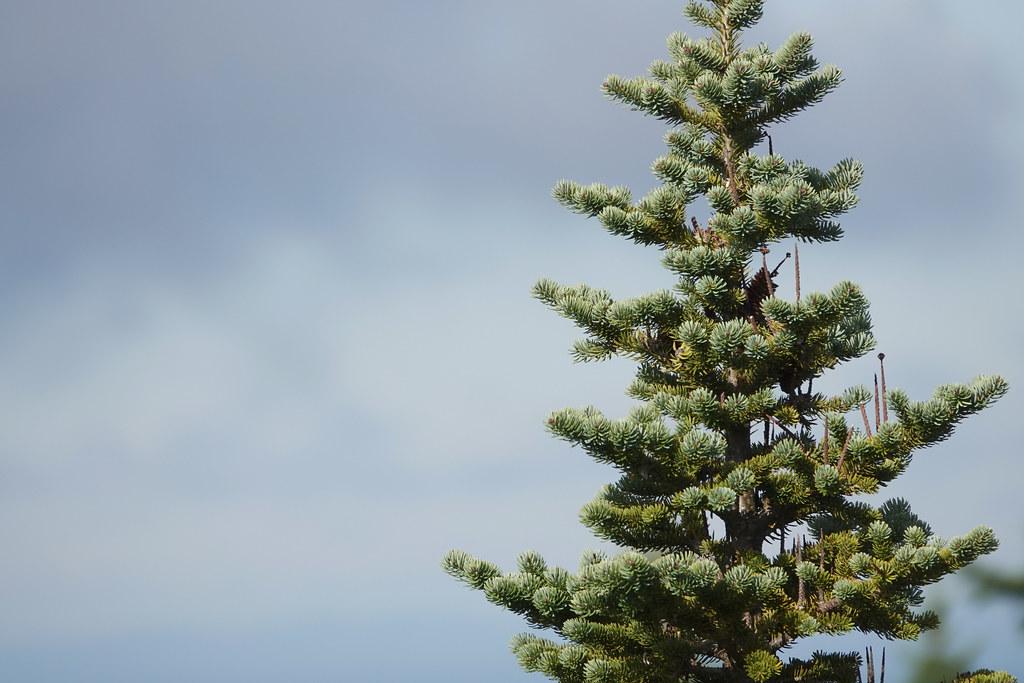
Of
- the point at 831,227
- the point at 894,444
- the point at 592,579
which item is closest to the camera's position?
the point at 592,579

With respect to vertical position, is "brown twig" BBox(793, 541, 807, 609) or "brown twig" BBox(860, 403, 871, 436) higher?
"brown twig" BBox(860, 403, 871, 436)

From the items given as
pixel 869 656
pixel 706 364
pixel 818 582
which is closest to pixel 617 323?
pixel 706 364

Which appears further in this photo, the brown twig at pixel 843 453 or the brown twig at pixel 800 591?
the brown twig at pixel 843 453

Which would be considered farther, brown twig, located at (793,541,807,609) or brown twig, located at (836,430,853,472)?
brown twig, located at (836,430,853,472)

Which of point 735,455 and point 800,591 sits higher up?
point 735,455

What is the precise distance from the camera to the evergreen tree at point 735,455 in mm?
9953

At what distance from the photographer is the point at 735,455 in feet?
35.8

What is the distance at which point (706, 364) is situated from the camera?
10.6 meters

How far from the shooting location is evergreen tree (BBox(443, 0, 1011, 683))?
392 inches

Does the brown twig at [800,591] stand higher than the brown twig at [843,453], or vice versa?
the brown twig at [843,453]

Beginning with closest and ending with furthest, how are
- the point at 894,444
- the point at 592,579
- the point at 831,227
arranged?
the point at 592,579, the point at 894,444, the point at 831,227

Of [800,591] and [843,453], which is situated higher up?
[843,453]

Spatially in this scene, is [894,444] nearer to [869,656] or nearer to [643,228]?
[869,656]

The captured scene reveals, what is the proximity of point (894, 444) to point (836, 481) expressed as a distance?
617 millimetres
